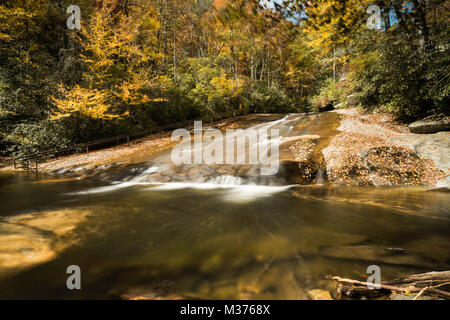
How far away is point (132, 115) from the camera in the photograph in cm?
1614

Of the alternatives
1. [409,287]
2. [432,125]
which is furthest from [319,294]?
[432,125]

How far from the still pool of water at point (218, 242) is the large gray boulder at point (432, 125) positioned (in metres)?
4.62

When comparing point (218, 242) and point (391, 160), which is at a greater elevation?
point (391, 160)

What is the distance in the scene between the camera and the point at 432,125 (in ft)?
28.3

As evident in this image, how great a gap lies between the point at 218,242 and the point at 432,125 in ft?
34.0

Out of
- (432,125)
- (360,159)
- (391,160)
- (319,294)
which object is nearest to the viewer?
(319,294)

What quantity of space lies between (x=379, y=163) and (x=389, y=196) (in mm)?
1924

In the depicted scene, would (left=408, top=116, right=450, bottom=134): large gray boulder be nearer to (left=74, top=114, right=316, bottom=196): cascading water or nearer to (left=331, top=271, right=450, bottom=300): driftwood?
(left=74, top=114, right=316, bottom=196): cascading water

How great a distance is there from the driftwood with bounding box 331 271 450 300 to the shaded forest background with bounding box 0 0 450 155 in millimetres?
3056

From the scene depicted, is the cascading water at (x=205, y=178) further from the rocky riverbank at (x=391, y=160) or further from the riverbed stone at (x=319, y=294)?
the riverbed stone at (x=319, y=294)

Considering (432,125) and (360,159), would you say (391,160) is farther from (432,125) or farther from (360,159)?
(432,125)

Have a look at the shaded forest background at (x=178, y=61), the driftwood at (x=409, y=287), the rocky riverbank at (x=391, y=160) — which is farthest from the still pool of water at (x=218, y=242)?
the shaded forest background at (x=178, y=61)

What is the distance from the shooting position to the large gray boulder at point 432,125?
847 cm

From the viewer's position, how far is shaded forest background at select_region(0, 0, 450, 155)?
11.1ft
